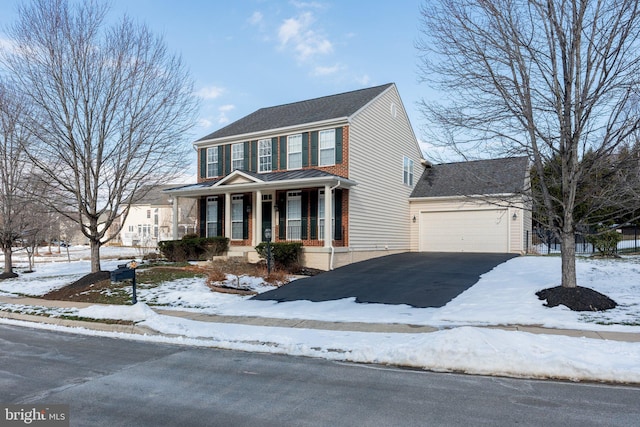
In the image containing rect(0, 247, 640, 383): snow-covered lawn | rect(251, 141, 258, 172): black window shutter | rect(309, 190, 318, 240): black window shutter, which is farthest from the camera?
rect(251, 141, 258, 172): black window shutter

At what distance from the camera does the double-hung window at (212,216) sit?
21.8 metres

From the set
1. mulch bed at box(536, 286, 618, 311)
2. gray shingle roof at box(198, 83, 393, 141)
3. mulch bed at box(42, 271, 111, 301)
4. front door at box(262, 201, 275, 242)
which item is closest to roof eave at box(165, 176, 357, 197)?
front door at box(262, 201, 275, 242)

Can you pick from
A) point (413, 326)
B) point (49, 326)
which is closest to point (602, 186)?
point (413, 326)

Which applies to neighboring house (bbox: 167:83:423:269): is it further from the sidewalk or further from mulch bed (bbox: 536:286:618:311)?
mulch bed (bbox: 536:286:618:311)

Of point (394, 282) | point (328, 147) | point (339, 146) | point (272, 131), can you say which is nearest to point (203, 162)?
point (272, 131)

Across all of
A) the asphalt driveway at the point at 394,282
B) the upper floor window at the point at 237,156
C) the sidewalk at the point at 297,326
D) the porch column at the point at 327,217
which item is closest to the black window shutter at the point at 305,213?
the porch column at the point at 327,217

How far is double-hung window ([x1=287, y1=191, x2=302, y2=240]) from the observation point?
63.3 ft

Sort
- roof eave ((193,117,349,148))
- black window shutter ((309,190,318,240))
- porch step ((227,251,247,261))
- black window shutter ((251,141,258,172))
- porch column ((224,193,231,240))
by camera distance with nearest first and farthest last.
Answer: roof eave ((193,117,349,148))
black window shutter ((309,190,318,240))
porch step ((227,251,247,261))
porch column ((224,193,231,240))
black window shutter ((251,141,258,172))

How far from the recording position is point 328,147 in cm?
1905

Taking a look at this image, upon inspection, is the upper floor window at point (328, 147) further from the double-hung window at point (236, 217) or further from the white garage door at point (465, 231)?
the white garage door at point (465, 231)

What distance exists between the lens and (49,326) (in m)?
10.3

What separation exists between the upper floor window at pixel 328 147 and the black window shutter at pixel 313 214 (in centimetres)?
142

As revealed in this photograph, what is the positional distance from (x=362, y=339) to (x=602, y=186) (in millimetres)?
6889

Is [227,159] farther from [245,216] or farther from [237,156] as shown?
[245,216]
